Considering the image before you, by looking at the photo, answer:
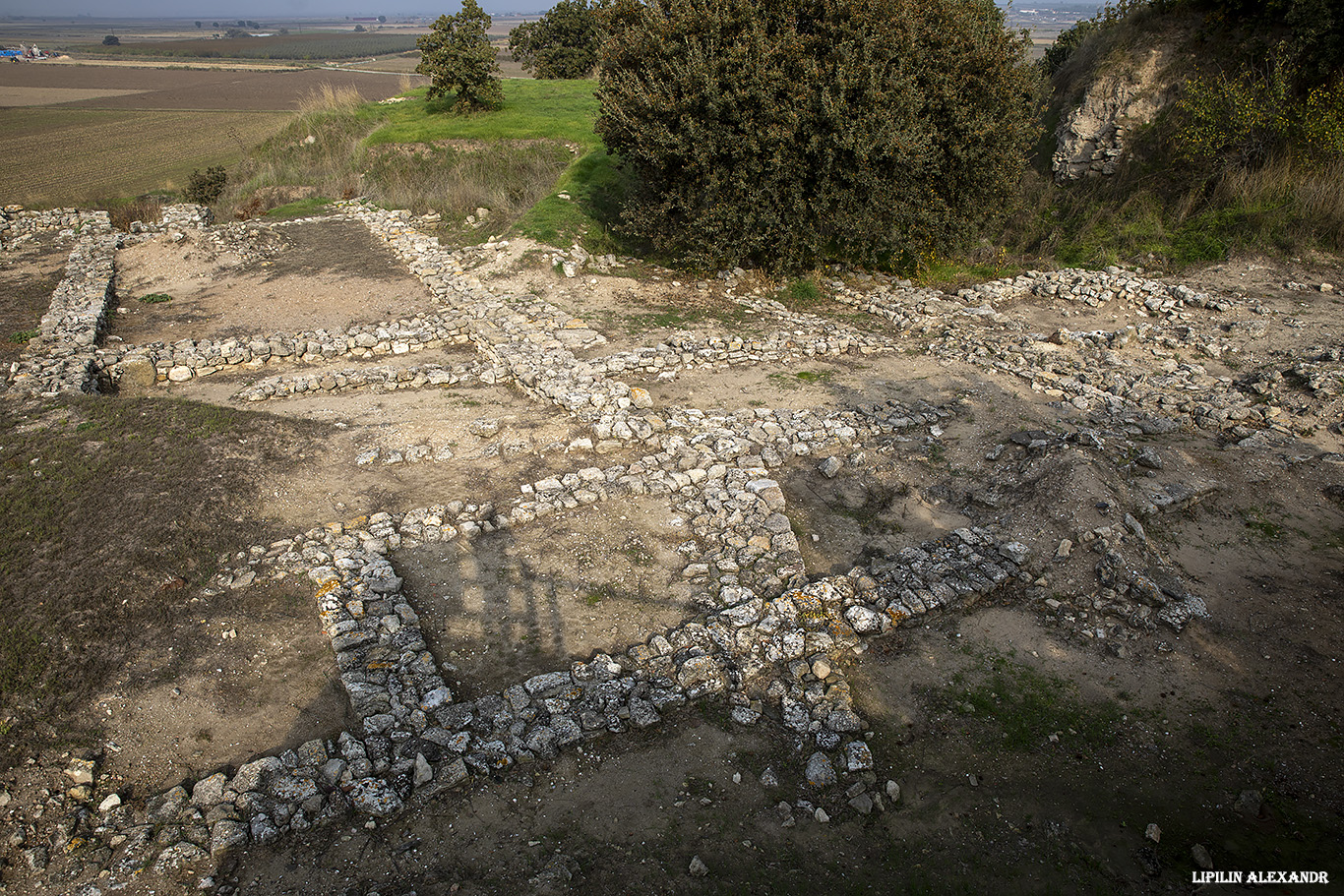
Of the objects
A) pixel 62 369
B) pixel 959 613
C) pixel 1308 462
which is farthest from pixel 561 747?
pixel 62 369

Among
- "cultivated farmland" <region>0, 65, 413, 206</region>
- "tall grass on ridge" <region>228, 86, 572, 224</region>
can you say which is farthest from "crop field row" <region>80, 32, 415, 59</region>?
"tall grass on ridge" <region>228, 86, 572, 224</region>

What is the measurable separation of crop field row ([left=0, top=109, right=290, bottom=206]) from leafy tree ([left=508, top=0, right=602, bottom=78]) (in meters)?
11.2

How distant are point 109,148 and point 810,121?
35645 millimetres

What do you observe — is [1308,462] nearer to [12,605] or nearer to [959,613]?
[959,613]

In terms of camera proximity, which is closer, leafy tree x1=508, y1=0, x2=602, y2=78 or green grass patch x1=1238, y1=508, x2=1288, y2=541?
green grass patch x1=1238, y1=508, x2=1288, y2=541

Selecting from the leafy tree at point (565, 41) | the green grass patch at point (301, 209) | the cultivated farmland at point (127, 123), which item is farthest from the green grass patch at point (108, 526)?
the leafy tree at point (565, 41)

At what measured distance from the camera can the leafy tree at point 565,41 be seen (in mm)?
29578

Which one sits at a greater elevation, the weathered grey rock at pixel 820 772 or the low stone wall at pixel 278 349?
the low stone wall at pixel 278 349

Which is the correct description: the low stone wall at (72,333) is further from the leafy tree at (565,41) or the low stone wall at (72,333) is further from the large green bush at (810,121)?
the leafy tree at (565,41)

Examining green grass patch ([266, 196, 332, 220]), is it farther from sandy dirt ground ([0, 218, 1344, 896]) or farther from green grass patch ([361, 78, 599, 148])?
sandy dirt ground ([0, 218, 1344, 896])

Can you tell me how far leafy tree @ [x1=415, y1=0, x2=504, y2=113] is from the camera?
20.1m

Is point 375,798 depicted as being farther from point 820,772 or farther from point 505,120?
point 505,120

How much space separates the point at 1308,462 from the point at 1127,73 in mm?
12014

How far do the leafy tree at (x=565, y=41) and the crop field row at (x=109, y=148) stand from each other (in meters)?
11.2
